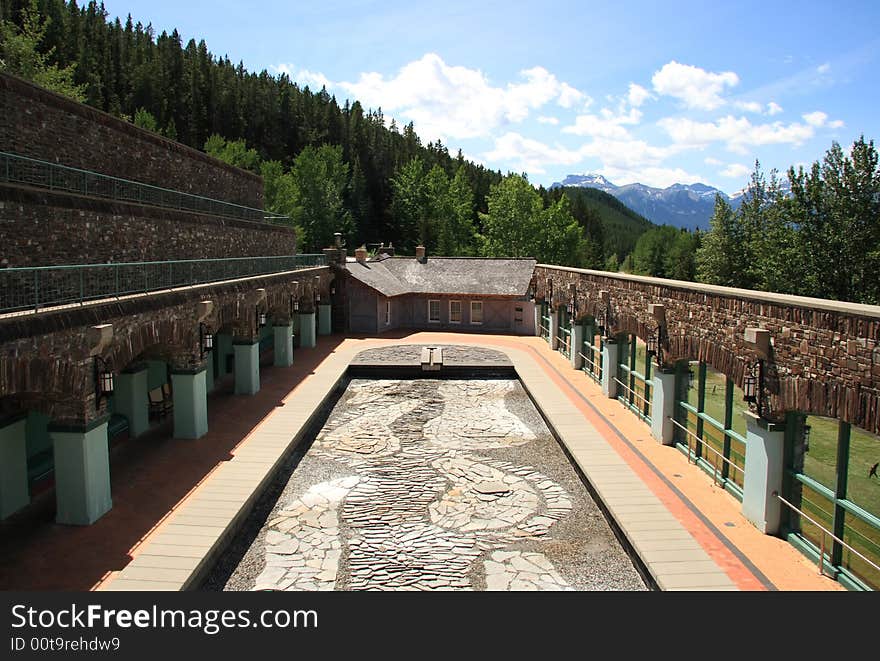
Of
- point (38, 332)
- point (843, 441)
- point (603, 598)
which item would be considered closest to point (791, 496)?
point (843, 441)

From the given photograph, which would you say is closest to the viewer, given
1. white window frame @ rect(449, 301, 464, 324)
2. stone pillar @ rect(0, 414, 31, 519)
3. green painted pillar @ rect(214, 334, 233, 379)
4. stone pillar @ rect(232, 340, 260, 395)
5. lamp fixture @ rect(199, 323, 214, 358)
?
stone pillar @ rect(0, 414, 31, 519)

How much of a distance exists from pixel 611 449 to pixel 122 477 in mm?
12142

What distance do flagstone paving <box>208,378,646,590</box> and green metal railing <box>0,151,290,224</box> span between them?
983 cm

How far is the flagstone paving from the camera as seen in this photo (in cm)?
1066

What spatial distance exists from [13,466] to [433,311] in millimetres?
29036

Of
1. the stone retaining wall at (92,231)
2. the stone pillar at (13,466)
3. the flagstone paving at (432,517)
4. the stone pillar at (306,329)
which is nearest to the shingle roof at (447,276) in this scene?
the stone pillar at (306,329)

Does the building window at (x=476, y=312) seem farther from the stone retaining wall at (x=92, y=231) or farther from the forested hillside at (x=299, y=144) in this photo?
the forested hillside at (x=299, y=144)

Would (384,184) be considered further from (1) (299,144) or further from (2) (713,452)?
(2) (713,452)

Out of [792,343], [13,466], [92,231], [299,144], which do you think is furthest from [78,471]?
[299,144]

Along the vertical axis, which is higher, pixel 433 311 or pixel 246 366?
pixel 433 311

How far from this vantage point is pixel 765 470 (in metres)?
11.1

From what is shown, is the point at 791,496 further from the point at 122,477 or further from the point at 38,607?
the point at 122,477

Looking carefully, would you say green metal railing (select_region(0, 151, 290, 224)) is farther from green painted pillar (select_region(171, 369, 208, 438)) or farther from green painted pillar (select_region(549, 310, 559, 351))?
green painted pillar (select_region(549, 310, 559, 351))

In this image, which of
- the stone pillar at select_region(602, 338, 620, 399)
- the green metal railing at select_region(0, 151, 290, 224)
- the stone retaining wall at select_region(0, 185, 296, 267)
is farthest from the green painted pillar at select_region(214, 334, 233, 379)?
the stone pillar at select_region(602, 338, 620, 399)
